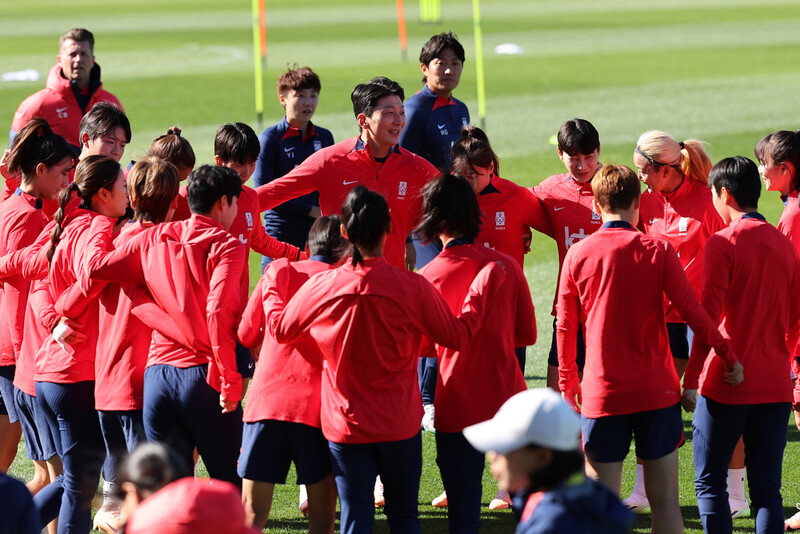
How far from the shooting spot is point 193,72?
28984 mm

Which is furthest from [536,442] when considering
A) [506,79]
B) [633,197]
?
[506,79]

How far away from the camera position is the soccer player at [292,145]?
317 inches

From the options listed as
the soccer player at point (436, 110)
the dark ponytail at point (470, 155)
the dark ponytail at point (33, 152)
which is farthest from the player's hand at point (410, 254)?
the dark ponytail at point (33, 152)

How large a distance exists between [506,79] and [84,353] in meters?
22.9

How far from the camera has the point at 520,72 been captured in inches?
1107

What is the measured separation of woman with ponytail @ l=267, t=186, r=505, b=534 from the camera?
436 cm

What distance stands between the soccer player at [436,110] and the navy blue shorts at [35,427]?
12.4 ft

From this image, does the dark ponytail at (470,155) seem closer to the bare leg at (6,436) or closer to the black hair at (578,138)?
the black hair at (578,138)

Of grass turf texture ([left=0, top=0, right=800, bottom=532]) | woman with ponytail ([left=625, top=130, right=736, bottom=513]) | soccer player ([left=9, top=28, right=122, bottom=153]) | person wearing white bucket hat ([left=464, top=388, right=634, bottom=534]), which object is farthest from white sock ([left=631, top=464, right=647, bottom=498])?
soccer player ([left=9, top=28, right=122, bottom=153])

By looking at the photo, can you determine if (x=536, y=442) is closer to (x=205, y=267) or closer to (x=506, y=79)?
(x=205, y=267)

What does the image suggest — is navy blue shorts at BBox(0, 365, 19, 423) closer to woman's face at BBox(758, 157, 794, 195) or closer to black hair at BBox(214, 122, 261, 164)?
black hair at BBox(214, 122, 261, 164)

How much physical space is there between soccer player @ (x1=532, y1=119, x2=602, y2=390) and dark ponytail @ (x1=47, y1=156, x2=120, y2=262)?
8.39ft

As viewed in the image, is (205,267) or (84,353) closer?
(205,267)

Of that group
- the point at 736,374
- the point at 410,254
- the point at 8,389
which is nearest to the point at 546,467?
the point at 736,374
